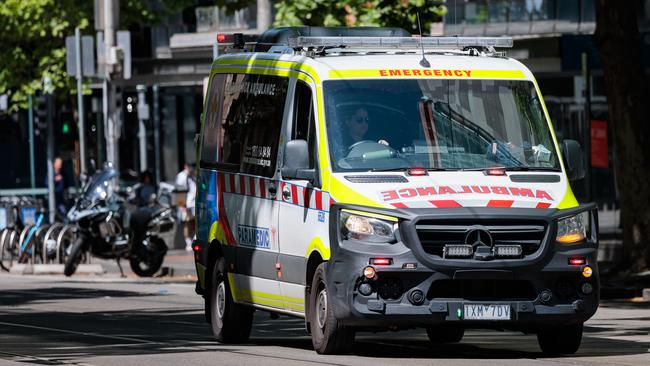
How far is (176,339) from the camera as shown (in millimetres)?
15922

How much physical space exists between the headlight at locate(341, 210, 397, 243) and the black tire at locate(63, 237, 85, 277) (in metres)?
15.6

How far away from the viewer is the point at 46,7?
140ft

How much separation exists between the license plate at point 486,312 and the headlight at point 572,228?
2.20 feet

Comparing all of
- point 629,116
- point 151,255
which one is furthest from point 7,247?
point 629,116

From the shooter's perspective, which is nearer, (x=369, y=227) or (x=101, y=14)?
(x=369, y=227)

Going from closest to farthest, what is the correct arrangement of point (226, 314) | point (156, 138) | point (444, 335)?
point (444, 335)
point (226, 314)
point (156, 138)

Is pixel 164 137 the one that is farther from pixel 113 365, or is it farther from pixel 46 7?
pixel 113 365

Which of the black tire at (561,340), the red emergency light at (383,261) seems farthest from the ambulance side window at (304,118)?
the black tire at (561,340)

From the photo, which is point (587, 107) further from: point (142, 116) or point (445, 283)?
point (142, 116)

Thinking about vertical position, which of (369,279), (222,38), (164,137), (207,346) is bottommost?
(164,137)

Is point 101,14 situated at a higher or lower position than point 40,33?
higher

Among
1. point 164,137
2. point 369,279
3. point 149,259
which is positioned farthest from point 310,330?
point 164,137

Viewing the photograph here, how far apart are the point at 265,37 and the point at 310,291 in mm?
3287

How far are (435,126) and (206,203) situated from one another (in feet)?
10.8
